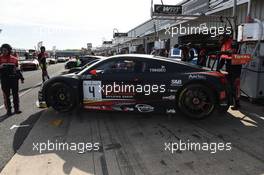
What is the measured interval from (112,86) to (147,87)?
0.74 metres

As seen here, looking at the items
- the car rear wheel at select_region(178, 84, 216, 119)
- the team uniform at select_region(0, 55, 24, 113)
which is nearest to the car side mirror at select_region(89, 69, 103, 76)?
the car rear wheel at select_region(178, 84, 216, 119)

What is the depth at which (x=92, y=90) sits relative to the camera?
5395 millimetres

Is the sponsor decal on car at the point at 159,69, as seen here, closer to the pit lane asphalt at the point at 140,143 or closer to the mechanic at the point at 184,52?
the pit lane asphalt at the point at 140,143

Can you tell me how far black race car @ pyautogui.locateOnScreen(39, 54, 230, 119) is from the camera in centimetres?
518

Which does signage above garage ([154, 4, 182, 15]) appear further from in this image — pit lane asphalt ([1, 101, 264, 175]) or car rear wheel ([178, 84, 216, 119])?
car rear wheel ([178, 84, 216, 119])

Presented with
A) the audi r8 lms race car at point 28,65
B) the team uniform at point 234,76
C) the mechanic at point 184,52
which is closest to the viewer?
the team uniform at point 234,76

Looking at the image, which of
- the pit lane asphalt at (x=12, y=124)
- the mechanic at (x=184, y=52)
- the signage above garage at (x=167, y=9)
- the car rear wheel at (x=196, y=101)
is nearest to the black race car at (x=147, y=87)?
the car rear wheel at (x=196, y=101)

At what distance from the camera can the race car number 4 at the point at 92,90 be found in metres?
5.36

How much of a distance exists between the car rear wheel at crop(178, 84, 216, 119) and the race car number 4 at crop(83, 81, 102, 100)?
5.65ft

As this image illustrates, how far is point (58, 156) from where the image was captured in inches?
148

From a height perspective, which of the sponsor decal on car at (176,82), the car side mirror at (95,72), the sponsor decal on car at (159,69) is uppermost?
the sponsor decal on car at (159,69)

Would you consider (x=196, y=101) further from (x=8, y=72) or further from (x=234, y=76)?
(x=8, y=72)

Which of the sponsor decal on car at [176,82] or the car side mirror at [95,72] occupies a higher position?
the car side mirror at [95,72]

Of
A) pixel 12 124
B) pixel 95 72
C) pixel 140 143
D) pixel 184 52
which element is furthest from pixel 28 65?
pixel 140 143
